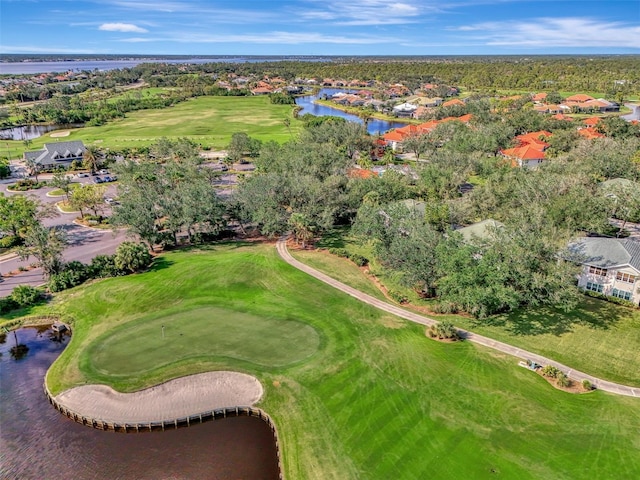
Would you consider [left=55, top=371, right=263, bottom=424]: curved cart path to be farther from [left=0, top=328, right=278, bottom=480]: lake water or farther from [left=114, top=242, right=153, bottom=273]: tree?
[left=114, top=242, right=153, bottom=273]: tree

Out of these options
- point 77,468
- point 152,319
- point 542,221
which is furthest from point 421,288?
point 77,468

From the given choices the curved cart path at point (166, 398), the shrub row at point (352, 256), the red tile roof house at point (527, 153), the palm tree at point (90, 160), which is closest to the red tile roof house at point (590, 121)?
the red tile roof house at point (527, 153)

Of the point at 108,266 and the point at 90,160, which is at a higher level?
the point at 90,160

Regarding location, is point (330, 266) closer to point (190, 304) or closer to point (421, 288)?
point (421, 288)

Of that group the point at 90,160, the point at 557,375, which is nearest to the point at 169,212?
the point at 557,375

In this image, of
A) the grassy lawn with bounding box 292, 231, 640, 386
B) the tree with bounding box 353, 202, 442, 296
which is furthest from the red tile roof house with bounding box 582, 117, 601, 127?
the tree with bounding box 353, 202, 442, 296

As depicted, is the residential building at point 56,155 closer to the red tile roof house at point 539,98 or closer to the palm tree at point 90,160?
the palm tree at point 90,160

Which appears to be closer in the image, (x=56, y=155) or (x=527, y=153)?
(x=527, y=153)

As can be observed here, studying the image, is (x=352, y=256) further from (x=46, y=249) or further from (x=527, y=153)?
(x=527, y=153)
